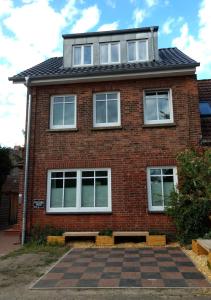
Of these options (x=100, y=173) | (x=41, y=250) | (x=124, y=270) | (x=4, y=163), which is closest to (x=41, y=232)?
(x=41, y=250)

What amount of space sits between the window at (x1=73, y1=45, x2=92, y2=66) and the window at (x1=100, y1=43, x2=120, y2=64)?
1.81ft

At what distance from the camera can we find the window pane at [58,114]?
11992 millimetres

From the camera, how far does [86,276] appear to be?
646cm

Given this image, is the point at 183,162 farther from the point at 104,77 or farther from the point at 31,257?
the point at 31,257

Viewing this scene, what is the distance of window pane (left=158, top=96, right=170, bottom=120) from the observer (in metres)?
11.5

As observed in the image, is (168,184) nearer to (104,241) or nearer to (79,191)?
(104,241)

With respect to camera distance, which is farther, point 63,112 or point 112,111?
point 63,112

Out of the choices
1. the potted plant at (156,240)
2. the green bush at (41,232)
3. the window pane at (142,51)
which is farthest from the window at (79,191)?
the window pane at (142,51)

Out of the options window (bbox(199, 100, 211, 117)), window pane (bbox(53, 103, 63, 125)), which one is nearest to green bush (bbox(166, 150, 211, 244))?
window (bbox(199, 100, 211, 117))

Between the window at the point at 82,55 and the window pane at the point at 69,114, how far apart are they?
234 centimetres

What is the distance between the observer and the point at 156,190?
10.9 metres

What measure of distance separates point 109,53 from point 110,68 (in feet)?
5.04

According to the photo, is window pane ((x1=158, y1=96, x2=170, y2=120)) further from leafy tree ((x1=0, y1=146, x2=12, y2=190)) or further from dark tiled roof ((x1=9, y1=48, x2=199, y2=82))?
leafy tree ((x1=0, y1=146, x2=12, y2=190))

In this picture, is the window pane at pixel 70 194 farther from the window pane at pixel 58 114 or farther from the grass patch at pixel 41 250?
the window pane at pixel 58 114
